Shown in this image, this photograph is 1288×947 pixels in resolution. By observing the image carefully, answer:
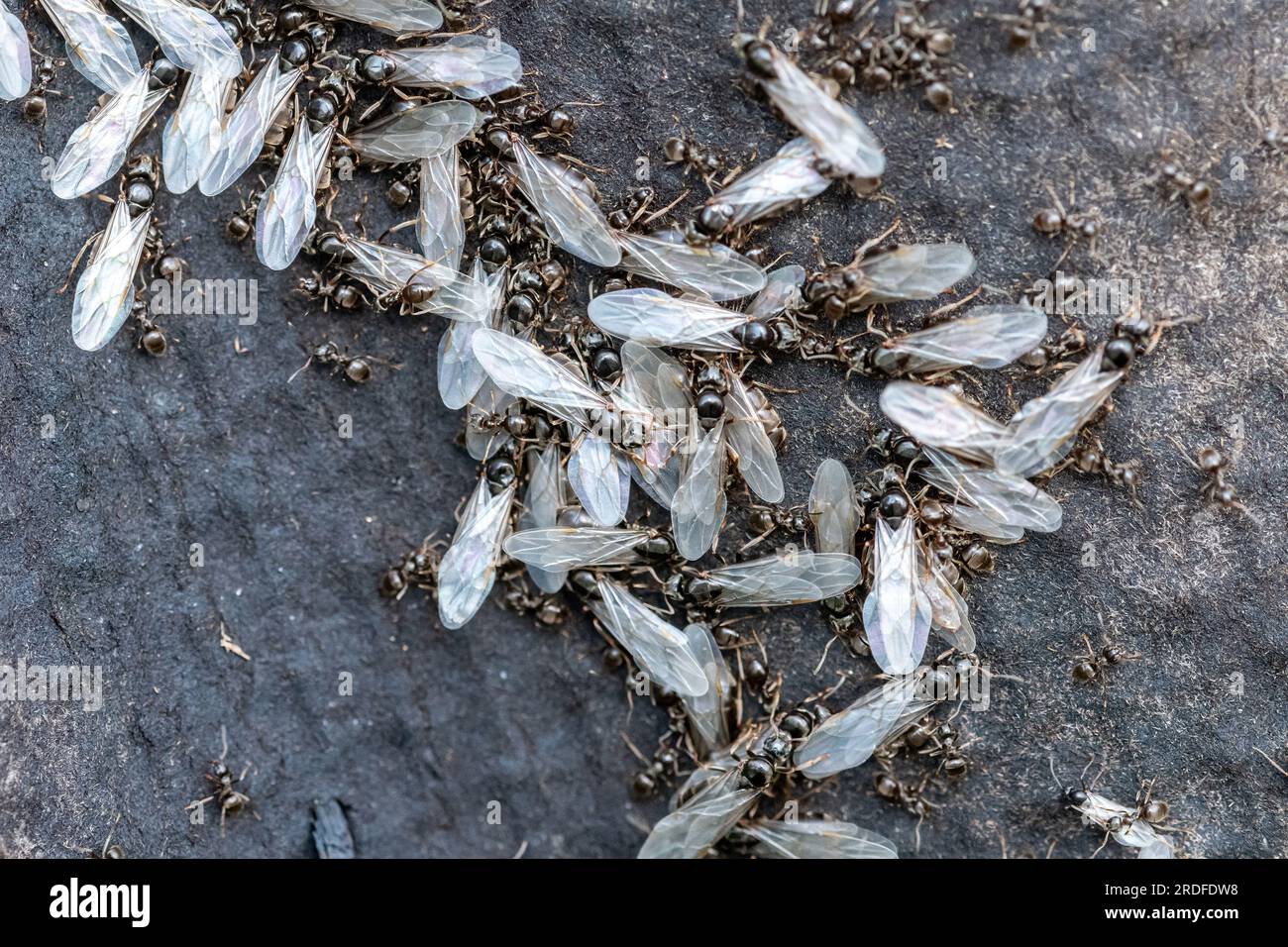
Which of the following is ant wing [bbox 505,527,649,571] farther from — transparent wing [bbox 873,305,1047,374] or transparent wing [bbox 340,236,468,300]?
transparent wing [bbox 873,305,1047,374]

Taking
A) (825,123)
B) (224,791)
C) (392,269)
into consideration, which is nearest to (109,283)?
(392,269)

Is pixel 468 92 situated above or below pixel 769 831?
above

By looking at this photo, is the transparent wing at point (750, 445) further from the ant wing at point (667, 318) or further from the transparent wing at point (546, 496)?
the transparent wing at point (546, 496)

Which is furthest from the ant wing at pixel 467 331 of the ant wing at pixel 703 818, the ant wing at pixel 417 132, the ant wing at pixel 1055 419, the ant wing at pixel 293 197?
the ant wing at pixel 1055 419

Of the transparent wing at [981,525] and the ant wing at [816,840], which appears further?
the ant wing at [816,840]

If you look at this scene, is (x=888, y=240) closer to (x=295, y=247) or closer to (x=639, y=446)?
(x=639, y=446)

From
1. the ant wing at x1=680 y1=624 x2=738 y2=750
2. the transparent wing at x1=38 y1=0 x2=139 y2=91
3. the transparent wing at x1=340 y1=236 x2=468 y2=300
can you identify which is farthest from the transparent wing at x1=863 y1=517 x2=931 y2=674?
the transparent wing at x1=38 y1=0 x2=139 y2=91

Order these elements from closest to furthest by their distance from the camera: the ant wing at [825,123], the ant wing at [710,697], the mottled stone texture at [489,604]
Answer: the ant wing at [825,123], the mottled stone texture at [489,604], the ant wing at [710,697]

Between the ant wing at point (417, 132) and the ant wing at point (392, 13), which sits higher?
the ant wing at point (392, 13)

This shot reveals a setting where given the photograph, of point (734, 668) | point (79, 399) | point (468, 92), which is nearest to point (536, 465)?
point (734, 668)
